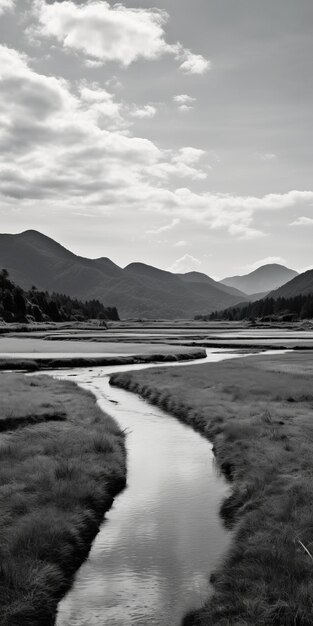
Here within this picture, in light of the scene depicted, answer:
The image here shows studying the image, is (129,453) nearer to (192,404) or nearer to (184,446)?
(184,446)

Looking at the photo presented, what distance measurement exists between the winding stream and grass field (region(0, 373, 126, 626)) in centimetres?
53

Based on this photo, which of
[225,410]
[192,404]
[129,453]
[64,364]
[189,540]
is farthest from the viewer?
[64,364]

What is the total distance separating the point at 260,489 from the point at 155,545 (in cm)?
523

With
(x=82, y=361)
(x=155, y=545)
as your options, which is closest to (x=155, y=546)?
(x=155, y=545)

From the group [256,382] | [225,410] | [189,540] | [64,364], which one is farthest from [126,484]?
[64,364]

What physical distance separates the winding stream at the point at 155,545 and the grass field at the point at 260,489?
24.8 inches

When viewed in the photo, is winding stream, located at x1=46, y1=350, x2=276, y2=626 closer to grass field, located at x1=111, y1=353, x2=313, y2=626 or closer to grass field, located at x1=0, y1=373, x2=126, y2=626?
grass field, located at x1=0, y1=373, x2=126, y2=626

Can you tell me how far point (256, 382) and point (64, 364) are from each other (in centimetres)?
3184

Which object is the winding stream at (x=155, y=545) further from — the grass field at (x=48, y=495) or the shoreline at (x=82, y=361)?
the shoreline at (x=82, y=361)

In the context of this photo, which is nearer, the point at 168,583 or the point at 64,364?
the point at 168,583

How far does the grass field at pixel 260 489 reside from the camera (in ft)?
36.1

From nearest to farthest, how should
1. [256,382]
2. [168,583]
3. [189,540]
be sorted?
[168,583] < [189,540] < [256,382]

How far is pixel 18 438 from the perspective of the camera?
25250 millimetres

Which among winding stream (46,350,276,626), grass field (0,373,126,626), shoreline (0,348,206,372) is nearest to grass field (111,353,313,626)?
winding stream (46,350,276,626)
